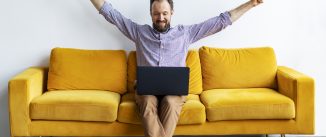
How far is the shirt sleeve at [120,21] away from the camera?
333 centimetres

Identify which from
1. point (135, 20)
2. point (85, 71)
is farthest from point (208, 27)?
point (85, 71)

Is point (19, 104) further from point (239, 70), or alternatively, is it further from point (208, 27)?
point (239, 70)

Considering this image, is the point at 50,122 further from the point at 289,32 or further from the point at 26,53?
the point at 289,32

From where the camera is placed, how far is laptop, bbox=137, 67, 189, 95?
2.74 meters

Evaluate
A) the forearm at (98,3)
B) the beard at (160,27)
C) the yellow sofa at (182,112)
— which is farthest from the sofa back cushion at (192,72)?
the forearm at (98,3)

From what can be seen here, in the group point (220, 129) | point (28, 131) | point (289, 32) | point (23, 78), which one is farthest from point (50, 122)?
point (289, 32)

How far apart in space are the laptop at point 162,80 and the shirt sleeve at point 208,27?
659 millimetres

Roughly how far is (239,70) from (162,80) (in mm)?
908

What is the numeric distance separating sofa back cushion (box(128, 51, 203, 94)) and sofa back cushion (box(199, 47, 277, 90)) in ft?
0.21

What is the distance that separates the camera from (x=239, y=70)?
11.3 feet

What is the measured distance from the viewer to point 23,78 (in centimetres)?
302

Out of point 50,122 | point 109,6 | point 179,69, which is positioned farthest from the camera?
point 109,6

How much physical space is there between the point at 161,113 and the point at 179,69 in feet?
1.19

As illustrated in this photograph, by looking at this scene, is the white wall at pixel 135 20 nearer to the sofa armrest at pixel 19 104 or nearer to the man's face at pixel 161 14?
the man's face at pixel 161 14
